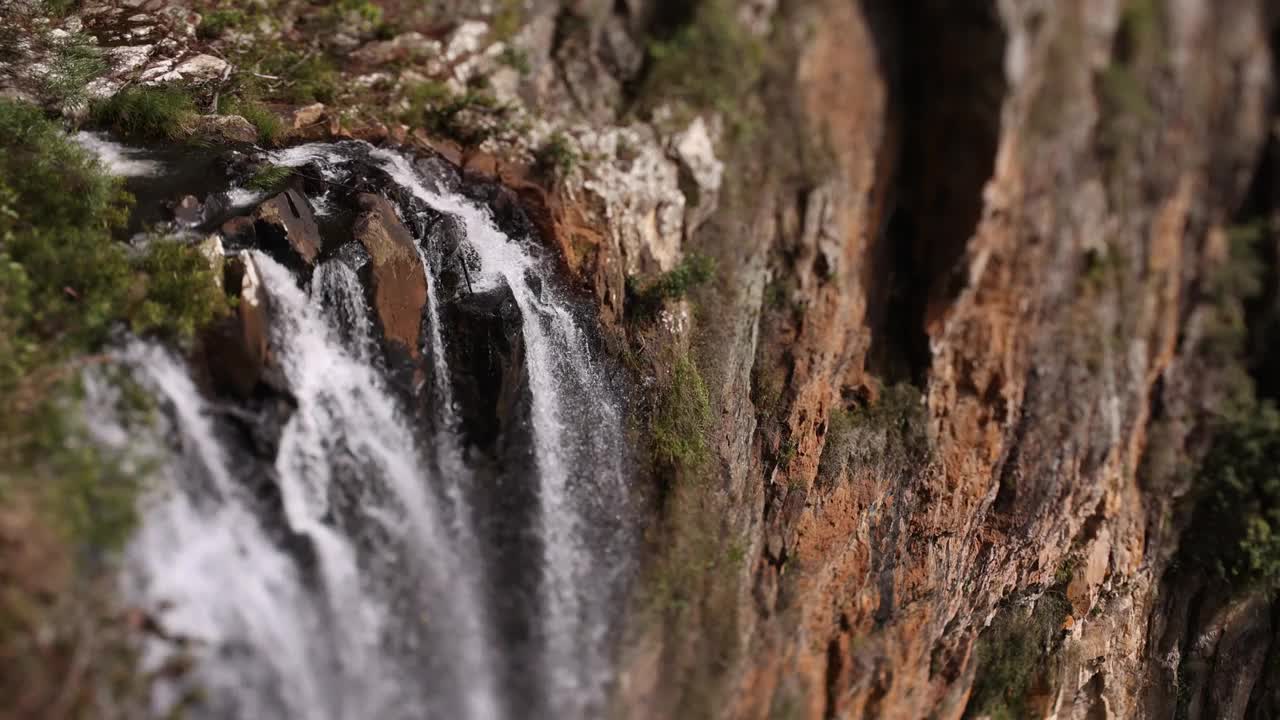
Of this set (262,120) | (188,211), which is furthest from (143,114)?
(188,211)

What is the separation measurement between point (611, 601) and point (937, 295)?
6184 mm

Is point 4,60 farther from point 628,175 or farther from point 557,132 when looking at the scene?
point 628,175

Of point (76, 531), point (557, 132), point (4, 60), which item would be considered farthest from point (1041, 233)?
point (4, 60)

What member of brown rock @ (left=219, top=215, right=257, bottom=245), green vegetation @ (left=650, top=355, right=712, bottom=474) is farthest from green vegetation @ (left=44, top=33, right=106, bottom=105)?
green vegetation @ (left=650, top=355, right=712, bottom=474)

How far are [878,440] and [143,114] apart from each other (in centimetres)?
1231

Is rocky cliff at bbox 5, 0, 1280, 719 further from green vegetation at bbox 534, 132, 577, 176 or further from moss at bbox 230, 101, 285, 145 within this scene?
moss at bbox 230, 101, 285, 145

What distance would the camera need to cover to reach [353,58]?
13.4 metres

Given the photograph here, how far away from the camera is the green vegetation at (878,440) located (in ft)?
43.8

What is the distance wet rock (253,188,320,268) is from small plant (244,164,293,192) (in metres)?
0.60

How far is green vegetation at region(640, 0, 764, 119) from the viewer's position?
11281mm

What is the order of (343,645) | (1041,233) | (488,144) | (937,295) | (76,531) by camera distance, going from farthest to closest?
(488,144), (937,295), (1041,233), (343,645), (76,531)

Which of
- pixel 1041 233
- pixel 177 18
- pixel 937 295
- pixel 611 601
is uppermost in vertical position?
pixel 177 18


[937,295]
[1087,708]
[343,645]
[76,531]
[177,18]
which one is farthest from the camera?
[1087,708]

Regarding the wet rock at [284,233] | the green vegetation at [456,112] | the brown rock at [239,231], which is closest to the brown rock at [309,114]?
the green vegetation at [456,112]
